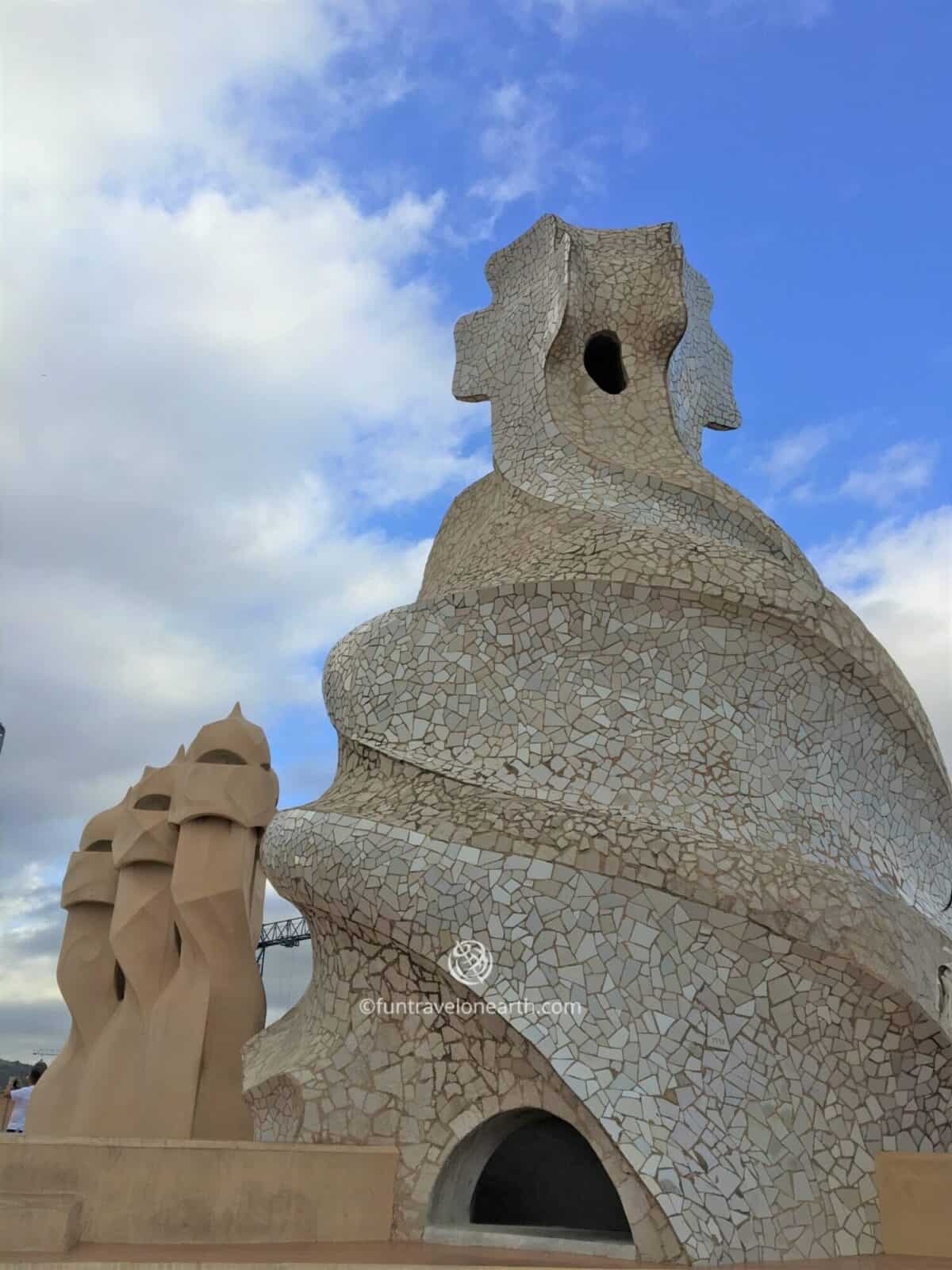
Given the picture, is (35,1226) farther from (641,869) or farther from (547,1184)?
(547,1184)

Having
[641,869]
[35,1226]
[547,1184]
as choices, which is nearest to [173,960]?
[547,1184]

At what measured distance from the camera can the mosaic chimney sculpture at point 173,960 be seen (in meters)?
11.0

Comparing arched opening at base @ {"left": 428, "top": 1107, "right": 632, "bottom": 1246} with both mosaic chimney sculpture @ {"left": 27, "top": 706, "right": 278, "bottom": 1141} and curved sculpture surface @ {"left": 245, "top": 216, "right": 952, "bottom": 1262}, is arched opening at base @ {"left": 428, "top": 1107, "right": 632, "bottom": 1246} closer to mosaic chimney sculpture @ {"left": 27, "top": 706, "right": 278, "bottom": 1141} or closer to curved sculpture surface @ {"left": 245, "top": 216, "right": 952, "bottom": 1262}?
curved sculpture surface @ {"left": 245, "top": 216, "right": 952, "bottom": 1262}

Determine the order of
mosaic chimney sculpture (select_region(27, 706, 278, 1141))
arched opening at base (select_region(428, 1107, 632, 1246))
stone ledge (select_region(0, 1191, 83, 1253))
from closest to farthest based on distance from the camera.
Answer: stone ledge (select_region(0, 1191, 83, 1253))
arched opening at base (select_region(428, 1107, 632, 1246))
mosaic chimney sculpture (select_region(27, 706, 278, 1141))

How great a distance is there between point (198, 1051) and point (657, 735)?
20.6 feet

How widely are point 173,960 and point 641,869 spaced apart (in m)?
7.28

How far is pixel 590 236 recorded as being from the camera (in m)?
11.0

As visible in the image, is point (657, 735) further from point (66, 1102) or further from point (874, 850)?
point (66, 1102)

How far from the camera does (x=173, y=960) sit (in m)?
12.1

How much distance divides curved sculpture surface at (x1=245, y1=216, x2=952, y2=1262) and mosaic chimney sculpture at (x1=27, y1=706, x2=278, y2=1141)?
3159 millimetres

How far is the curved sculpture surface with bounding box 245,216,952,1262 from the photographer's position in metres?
6.07

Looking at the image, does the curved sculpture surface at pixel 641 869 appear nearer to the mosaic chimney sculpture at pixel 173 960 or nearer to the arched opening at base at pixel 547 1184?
the arched opening at base at pixel 547 1184

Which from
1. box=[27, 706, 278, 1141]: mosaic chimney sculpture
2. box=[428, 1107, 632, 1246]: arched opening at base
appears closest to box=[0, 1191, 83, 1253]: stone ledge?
box=[428, 1107, 632, 1246]: arched opening at base

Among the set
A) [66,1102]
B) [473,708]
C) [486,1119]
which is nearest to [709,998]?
[486,1119]
